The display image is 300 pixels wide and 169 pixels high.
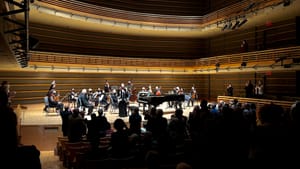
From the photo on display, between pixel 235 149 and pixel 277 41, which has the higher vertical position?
pixel 277 41

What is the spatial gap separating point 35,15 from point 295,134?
44.6 feet

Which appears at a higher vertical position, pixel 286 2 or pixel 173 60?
pixel 286 2

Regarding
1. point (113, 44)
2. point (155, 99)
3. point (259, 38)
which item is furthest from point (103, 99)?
point (259, 38)

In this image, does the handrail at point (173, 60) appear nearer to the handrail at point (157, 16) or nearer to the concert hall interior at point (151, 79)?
the concert hall interior at point (151, 79)

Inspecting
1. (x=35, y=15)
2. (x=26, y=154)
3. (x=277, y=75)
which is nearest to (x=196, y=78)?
(x=277, y=75)

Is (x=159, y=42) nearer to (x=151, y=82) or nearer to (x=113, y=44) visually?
(x=151, y=82)

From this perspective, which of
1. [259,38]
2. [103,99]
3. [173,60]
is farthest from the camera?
[173,60]

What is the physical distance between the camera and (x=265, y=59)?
12.1 m

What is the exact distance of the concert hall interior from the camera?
8.96 feet

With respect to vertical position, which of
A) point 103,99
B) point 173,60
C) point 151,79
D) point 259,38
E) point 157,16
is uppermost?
point 157,16

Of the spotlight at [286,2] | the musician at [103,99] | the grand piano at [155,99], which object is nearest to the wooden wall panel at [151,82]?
the spotlight at [286,2]

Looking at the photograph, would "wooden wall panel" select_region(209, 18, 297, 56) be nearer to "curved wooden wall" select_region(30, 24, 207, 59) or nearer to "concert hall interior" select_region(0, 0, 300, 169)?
"concert hall interior" select_region(0, 0, 300, 169)

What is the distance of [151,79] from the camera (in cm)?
1942

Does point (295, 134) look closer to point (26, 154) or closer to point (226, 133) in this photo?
point (226, 133)
